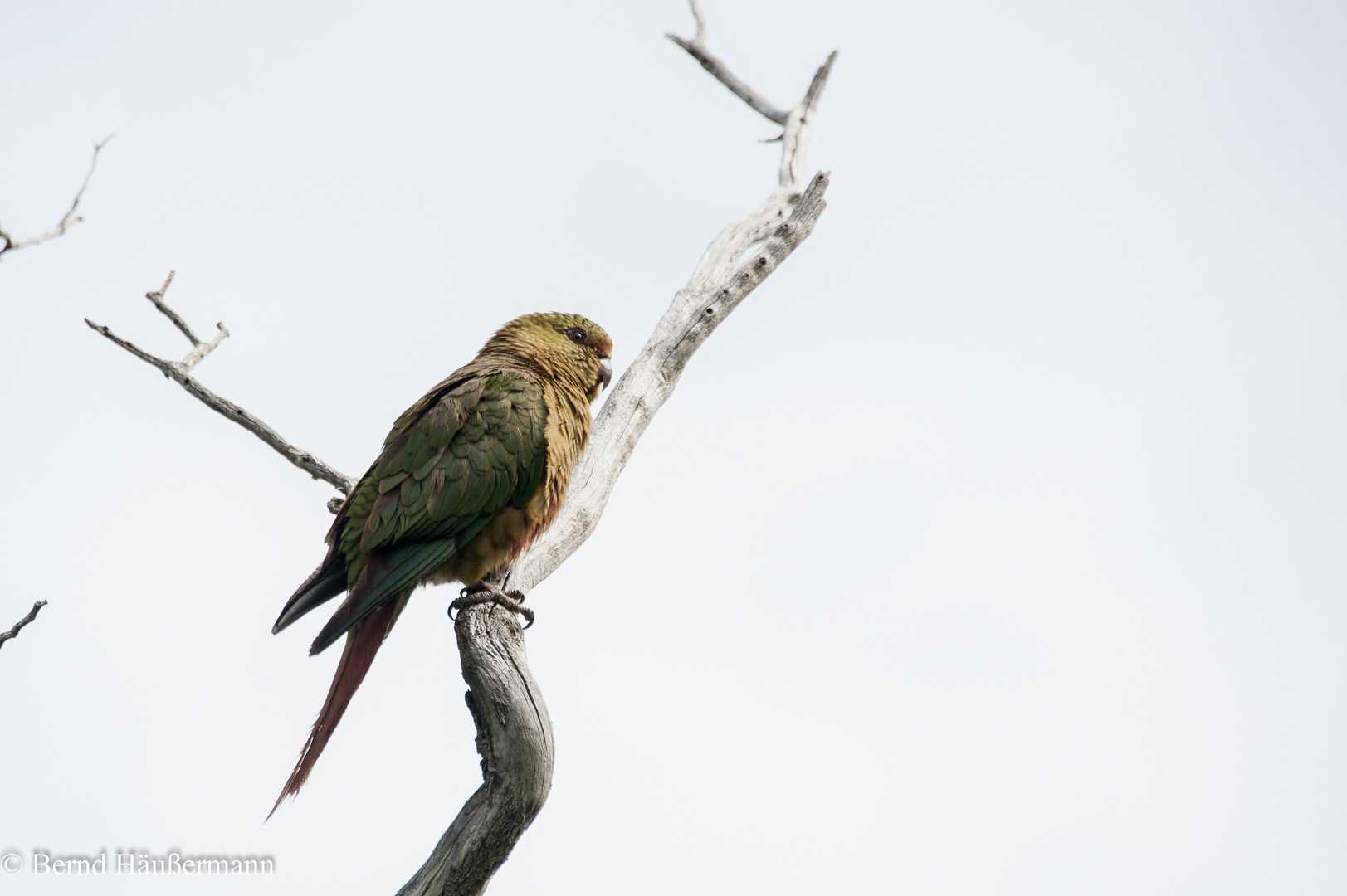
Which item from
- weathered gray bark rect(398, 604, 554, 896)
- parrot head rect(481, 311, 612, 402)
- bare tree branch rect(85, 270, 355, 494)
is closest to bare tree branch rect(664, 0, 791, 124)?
parrot head rect(481, 311, 612, 402)

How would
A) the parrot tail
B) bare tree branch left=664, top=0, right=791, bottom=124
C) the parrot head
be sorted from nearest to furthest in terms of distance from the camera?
the parrot tail → the parrot head → bare tree branch left=664, top=0, right=791, bottom=124

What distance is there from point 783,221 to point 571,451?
6.08 ft

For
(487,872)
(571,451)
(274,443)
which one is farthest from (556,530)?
(487,872)

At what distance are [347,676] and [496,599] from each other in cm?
58

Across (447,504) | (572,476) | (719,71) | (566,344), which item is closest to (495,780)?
(447,504)

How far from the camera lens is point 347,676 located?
11.3 ft

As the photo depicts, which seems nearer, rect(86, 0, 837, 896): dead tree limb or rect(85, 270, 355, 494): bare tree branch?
rect(86, 0, 837, 896): dead tree limb

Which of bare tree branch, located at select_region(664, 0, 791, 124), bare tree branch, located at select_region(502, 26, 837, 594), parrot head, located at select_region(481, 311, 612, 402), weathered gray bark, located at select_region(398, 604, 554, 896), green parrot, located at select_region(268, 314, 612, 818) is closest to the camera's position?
weathered gray bark, located at select_region(398, 604, 554, 896)

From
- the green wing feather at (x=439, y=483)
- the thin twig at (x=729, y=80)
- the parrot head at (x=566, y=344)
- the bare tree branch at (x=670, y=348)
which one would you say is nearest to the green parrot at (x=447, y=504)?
the green wing feather at (x=439, y=483)

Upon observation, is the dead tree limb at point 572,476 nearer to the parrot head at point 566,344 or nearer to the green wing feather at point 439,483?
the parrot head at point 566,344

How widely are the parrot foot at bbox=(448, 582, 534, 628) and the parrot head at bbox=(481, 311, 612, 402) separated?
1148 millimetres

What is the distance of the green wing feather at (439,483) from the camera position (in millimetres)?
3670

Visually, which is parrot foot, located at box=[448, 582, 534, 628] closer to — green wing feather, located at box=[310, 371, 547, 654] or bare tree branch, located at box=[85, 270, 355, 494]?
green wing feather, located at box=[310, 371, 547, 654]

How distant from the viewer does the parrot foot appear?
362 centimetres
